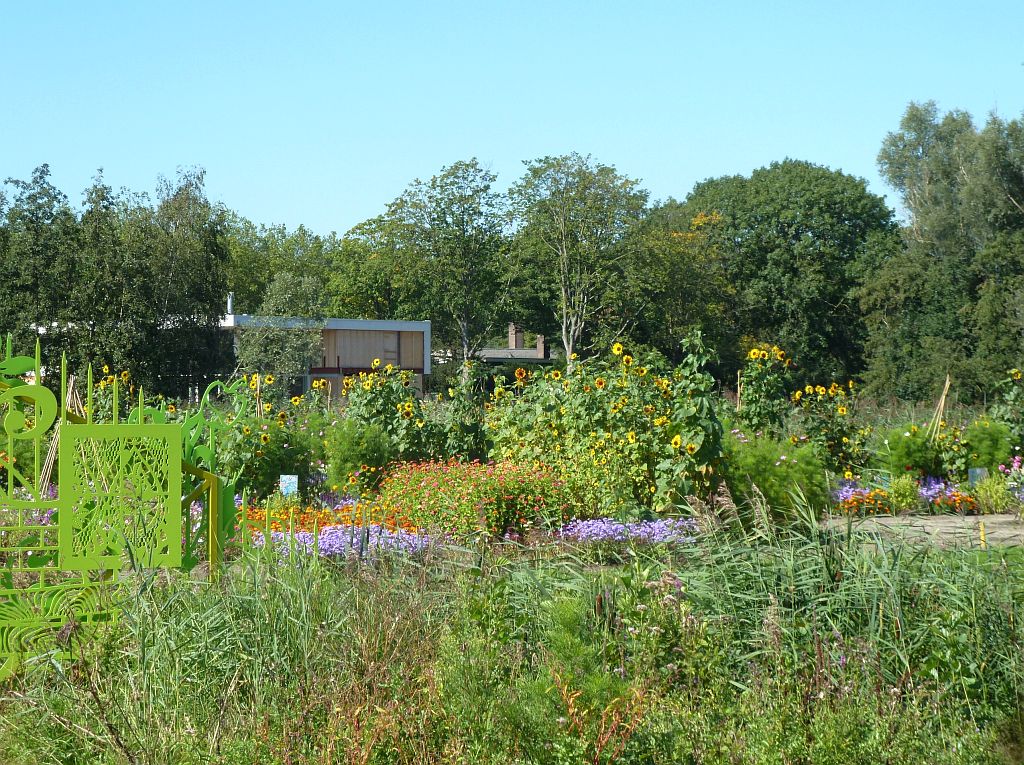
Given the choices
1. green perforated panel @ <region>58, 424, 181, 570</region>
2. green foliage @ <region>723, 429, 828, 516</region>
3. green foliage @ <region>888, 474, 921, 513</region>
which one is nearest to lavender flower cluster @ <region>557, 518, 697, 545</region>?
green foliage @ <region>723, 429, 828, 516</region>

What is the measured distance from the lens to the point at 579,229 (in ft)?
132

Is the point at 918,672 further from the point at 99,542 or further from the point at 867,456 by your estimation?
the point at 867,456

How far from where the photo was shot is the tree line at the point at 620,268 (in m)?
29.8

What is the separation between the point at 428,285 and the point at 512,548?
36.8m

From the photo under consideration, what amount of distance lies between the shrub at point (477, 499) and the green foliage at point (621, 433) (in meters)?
0.37

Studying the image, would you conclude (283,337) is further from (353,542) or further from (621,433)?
(353,542)

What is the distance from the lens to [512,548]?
686 centimetres

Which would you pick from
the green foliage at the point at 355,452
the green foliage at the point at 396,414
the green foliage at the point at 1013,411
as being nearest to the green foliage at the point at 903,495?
the green foliage at the point at 1013,411

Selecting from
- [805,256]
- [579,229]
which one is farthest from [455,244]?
[805,256]

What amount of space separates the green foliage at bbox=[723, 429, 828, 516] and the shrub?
148 cm

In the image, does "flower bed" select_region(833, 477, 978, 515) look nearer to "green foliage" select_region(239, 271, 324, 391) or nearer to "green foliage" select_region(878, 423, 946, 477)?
"green foliage" select_region(878, 423, 946, 477)

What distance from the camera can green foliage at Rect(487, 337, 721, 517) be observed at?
834 centimetres

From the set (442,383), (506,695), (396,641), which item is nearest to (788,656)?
(506,695)

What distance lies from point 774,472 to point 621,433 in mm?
1346
